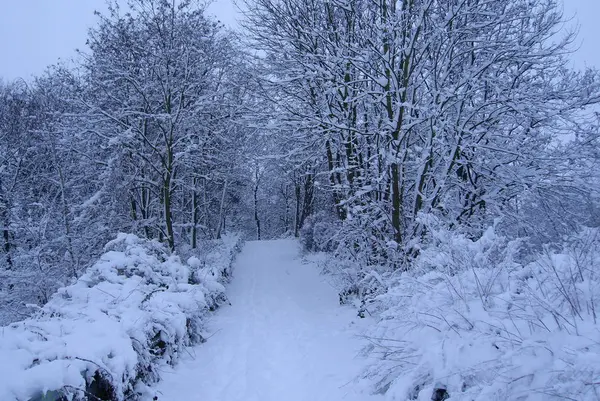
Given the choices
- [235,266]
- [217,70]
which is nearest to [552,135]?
[217,70]

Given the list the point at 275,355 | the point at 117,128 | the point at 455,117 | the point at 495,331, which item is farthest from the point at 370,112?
the point at 117,128

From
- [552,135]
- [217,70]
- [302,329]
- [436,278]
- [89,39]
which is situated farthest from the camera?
[217,70]

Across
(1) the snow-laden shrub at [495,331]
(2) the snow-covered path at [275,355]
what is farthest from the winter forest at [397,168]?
(2) the snow-covered path at [275,355]

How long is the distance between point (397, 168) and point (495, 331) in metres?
4.87

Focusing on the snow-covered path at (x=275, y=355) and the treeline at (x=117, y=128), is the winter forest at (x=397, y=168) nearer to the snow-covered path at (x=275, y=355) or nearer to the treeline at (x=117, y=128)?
the treeline at (x=117, y=128)

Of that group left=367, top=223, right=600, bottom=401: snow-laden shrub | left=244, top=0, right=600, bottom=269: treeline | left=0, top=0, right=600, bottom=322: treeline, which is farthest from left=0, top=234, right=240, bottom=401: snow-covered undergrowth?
left=244, top=0, right=600, bottom=269: treeline

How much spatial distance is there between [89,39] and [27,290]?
8.99m

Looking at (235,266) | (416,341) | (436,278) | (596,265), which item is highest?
(596,265)

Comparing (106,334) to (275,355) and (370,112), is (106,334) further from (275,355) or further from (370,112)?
(370,112)

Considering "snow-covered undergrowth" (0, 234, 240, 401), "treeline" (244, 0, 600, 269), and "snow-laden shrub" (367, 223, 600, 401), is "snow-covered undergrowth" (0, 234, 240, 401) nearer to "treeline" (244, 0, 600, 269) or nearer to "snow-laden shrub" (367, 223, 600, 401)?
"snow-laden shrub" (367, 223, 600, 401)

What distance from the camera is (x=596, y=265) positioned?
11.4 ft

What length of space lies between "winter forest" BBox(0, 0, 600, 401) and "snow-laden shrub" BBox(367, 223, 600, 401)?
0.06 feet

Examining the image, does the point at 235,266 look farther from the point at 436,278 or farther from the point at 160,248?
the point at 436,278

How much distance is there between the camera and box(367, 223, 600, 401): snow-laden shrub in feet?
8.43
